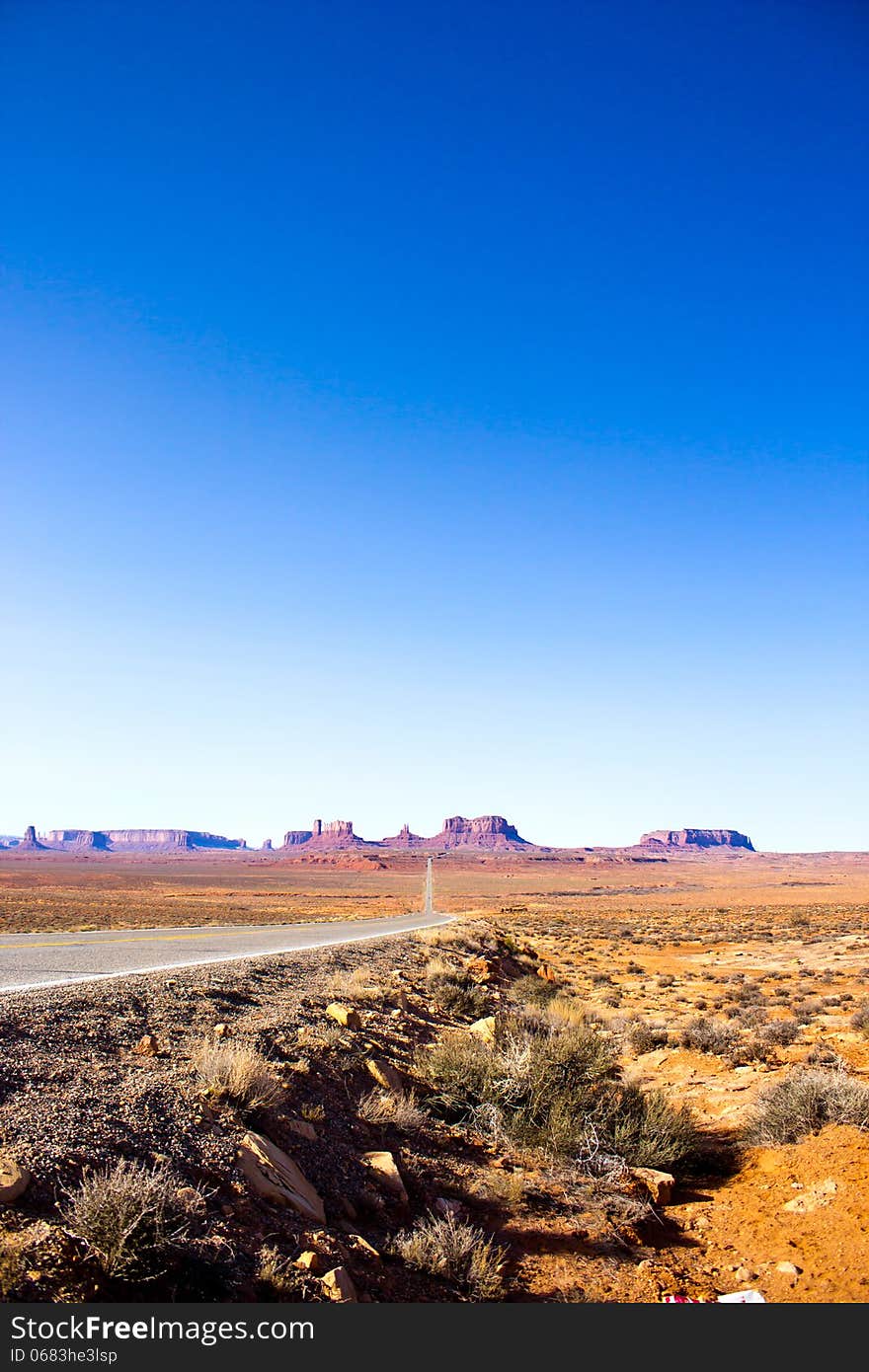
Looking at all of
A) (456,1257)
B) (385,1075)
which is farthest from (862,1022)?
(456,1257)

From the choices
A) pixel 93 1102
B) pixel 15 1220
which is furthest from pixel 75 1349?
pixel 93 1102

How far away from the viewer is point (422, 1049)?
1095cm

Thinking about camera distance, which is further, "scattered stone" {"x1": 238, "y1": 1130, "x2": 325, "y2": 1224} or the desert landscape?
"scattered stone" {"x1": 238, "y1": 1130, "x2": 325, "y2": 1224}

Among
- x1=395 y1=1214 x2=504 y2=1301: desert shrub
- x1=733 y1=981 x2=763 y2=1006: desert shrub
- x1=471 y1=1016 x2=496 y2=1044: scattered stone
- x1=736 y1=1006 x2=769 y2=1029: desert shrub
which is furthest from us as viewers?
x1=733 y1=981 x2=763 y2=1006: desert shrub

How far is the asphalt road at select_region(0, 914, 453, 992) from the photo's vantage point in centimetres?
1181

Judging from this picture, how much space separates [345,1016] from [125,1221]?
22.1 ft

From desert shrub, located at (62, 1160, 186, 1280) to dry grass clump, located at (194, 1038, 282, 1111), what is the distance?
2006 millimetres

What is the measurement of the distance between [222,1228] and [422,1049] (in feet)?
21.1

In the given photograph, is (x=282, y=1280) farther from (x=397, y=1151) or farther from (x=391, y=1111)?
(x=391, y=1111)

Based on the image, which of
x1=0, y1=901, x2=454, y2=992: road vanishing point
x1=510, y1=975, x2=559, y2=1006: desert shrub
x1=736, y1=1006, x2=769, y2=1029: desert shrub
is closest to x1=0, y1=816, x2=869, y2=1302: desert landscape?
x1=0, y1=901, x2=454, y2=992: road vanishing point

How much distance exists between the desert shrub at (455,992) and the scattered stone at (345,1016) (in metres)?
4.31

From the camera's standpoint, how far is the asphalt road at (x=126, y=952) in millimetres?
11812

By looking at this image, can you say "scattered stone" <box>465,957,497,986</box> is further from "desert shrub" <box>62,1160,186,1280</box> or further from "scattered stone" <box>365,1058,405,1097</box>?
"desert shrub" <box>62,1160,186,1280</box>

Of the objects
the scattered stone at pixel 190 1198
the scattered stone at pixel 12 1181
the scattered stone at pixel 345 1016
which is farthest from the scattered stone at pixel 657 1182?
the scattered stone at pixel 12 1181
